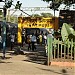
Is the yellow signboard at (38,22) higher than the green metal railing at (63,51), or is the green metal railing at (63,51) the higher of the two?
the yellow signboard at (38,22)

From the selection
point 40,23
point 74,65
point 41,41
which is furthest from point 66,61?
point 41,41

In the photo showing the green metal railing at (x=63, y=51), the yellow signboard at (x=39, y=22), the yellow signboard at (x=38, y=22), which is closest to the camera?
the green metal railing at (x=63, y=51)

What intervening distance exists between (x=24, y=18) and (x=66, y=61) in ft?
35.4

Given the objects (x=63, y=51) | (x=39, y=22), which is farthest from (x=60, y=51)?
(x=39, y=22)

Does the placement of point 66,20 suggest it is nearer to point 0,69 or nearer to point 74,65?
point 74,65

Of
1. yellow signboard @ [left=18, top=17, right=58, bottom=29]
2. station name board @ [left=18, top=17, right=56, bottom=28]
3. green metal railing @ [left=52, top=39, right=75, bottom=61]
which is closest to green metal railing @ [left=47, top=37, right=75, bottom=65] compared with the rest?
green metal railing @ [left=52, top=39, right=75, bottom=61]

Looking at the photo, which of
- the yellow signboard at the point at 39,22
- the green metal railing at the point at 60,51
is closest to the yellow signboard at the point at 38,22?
the yellow signboard at the point at 39,22

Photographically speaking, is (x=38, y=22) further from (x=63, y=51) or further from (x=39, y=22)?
(x=63, y=51)

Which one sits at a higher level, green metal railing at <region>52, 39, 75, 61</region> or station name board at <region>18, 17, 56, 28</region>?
station name board at <region>18, 17, 56, 28</region>

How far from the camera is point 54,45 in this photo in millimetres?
13867

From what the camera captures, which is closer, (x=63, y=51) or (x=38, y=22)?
(x=63, y=51)

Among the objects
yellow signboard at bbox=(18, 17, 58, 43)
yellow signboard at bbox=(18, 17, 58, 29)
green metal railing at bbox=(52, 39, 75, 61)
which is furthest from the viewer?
yellow signboard at bbox=(18, 17, 58, 29)

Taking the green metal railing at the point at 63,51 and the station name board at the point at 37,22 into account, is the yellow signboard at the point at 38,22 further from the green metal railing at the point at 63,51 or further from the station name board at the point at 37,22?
the green metal railing at the point at 63,51

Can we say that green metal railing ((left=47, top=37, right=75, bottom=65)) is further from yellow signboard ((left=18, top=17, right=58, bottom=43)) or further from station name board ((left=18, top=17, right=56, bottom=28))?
station name board ((left=18, top=17, right=56, bottom=28))
